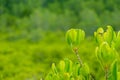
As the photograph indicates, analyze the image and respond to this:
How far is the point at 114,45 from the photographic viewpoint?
2225 millimetres

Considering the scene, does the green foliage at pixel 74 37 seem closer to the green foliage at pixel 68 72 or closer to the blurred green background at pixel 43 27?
the green foliage at pixel 68 72

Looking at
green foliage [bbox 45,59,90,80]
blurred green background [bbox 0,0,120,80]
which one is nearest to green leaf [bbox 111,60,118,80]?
green foliage [bbox 45,59,90,80]

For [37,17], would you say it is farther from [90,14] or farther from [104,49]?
[104,49]

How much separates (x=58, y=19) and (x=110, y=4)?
11.4 metres

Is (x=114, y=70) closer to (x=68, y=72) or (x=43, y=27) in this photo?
(x=68, y=72)

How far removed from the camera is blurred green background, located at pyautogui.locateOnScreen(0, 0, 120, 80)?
6423 cm

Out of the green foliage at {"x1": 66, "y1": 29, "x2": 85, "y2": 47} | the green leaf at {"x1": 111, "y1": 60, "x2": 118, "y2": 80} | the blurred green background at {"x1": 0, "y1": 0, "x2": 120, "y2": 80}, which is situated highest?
the blurred green background at {"x1": 0, "y1": 0, "x2": 120, "y2": 80}

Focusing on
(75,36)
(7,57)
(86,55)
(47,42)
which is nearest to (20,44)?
(47,42)

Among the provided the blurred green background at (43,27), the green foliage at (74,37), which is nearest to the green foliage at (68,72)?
the green foliage at (74,37)

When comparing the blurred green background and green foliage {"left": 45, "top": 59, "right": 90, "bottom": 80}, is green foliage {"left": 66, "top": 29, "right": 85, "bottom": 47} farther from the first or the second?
the blurred green background

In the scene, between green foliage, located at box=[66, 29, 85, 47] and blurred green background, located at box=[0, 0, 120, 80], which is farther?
blurred green background, located at box=[0, 0, 120, 80]

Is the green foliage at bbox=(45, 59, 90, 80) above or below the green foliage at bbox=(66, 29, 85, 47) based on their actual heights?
below

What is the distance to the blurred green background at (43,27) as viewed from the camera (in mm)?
64231

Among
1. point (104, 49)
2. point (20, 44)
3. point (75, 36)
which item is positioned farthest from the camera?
point (20, 44)
